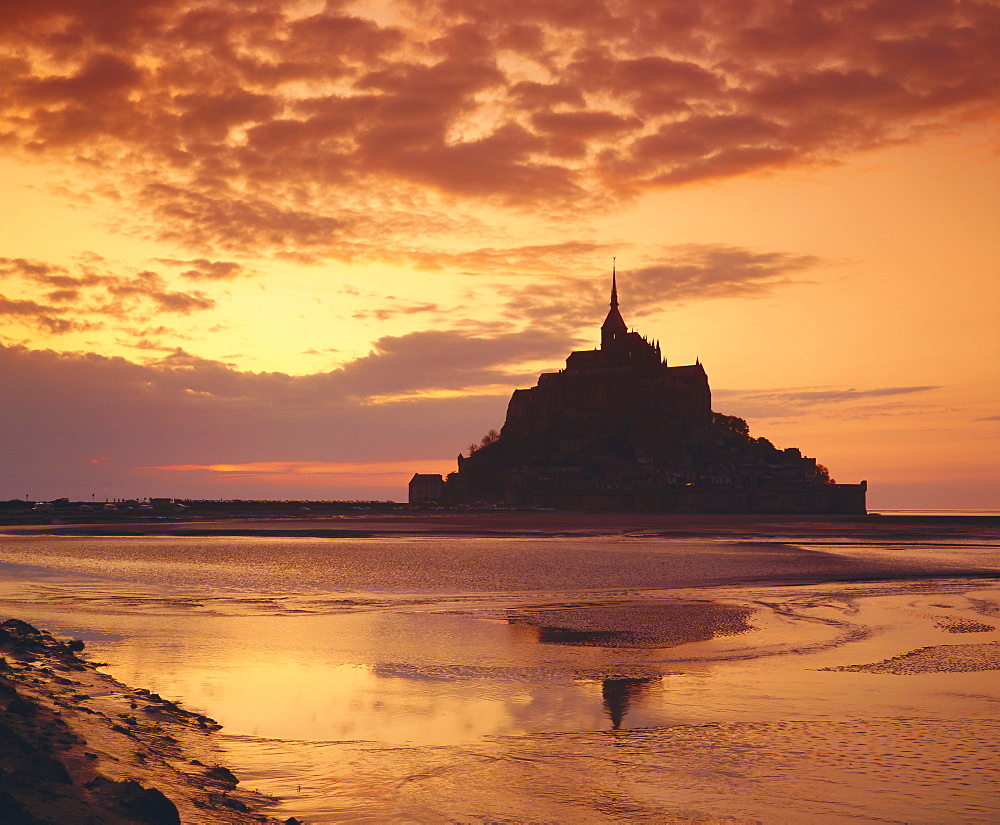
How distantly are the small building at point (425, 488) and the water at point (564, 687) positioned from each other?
516 ft

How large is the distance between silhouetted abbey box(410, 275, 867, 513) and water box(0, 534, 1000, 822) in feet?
388

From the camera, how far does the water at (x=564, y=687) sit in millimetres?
8750

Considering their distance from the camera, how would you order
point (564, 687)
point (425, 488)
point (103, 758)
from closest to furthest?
1. point (103, 758)
2. point (564, 687)
3. point (425, 488)

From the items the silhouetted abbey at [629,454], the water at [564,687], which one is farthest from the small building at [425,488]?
the water at [564,687]

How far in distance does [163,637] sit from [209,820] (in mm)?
10728

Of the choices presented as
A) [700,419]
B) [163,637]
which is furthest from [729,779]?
[700,419]

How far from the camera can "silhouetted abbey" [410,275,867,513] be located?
5802 inches

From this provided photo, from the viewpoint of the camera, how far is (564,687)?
13.5 meters

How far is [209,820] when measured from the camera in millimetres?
7504

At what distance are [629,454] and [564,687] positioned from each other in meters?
147

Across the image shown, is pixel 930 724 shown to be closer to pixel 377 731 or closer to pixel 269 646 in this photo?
pixel 377 731

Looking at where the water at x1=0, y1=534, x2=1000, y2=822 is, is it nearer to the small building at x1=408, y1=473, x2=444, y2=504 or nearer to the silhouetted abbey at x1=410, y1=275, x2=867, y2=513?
the silhouetted abbey at x1=410, y1=275, x2=867, y2=513

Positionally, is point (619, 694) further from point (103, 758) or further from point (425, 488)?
Answer: point (425, 488)

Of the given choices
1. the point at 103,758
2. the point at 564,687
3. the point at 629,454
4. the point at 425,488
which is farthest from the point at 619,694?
the point at 425,488
